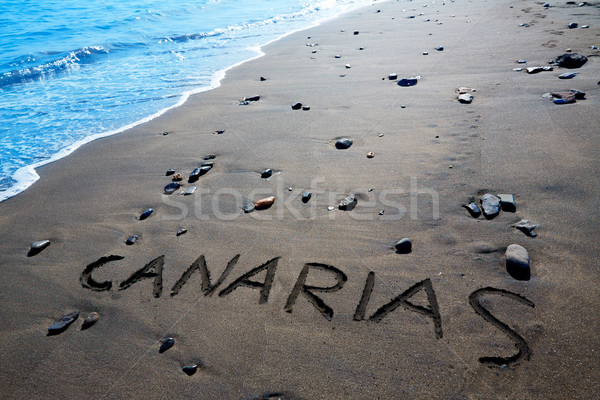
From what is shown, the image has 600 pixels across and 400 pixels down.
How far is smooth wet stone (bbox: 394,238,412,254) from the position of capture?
2.68 metres

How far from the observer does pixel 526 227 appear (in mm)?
2650

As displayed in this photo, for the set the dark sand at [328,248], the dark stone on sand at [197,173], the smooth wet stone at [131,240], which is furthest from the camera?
the dark stone on sand at [197,173]

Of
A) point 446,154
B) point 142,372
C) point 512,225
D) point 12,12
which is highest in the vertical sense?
point 12,12

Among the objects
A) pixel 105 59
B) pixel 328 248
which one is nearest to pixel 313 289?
pixel 328 248

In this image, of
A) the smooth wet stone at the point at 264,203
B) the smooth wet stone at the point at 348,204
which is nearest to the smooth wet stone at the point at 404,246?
the smooth wet stone at the point at 348,204

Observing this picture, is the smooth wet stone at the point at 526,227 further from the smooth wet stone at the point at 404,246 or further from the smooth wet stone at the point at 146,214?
the smooth wet stone at the point at 146,214

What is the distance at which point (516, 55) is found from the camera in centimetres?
620

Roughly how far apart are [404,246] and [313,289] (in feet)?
2.72

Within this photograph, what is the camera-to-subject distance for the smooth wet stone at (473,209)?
2.88 metres

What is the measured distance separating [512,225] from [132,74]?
9175mm

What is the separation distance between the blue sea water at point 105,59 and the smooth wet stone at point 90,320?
2718mm

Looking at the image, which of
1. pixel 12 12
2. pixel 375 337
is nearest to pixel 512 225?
pixel 375 337

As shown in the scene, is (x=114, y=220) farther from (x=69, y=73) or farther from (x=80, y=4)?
(x=80, y=4)

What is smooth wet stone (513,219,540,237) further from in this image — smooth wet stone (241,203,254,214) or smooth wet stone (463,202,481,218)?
smooth wet stone (241,203,254,214)
